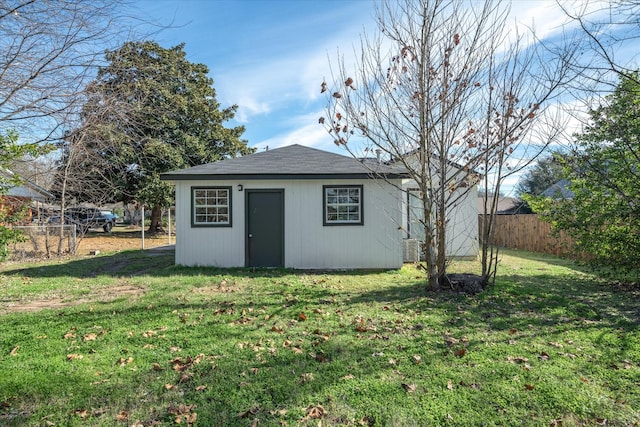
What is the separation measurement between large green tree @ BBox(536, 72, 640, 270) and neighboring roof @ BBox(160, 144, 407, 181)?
375 centimetres

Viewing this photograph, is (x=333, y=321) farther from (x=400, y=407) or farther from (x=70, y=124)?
(x=70, y=124)

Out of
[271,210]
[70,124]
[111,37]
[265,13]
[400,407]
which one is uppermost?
[265,13]

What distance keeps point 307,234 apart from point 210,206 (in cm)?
266

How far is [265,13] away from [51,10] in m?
5.04

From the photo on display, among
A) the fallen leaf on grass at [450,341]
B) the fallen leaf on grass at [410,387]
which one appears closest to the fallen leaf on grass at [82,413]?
the fallen leaf on grass at [410,387]

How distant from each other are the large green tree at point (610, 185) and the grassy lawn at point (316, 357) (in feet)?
3.18

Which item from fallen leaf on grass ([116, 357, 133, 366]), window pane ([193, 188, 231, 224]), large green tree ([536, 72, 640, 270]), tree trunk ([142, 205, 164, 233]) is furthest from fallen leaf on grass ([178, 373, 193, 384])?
tree trunk ([142, 205, 164, 233])

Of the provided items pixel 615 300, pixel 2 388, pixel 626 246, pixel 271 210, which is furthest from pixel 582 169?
pixel 2 388

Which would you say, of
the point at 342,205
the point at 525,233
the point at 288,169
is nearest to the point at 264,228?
the point at 288,169

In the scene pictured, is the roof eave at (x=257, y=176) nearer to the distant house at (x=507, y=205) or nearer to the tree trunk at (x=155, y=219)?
the distant house at (x=507, y=205)

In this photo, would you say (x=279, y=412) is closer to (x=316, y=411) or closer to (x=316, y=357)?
(x=316, y=411)

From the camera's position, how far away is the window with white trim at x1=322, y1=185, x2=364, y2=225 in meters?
9.43

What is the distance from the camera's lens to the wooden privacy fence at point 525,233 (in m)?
14.6

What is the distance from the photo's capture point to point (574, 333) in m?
4.59
